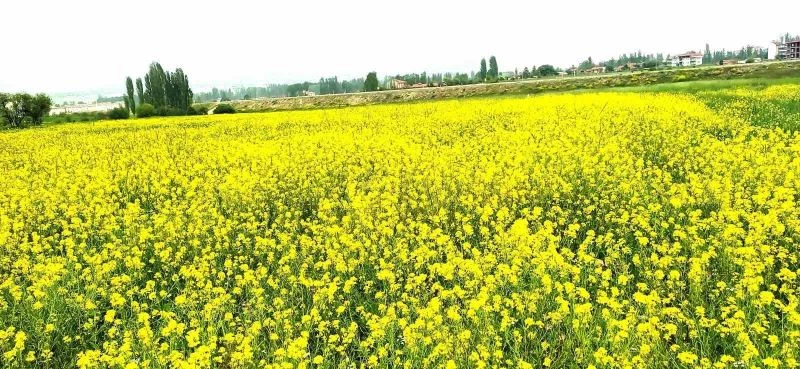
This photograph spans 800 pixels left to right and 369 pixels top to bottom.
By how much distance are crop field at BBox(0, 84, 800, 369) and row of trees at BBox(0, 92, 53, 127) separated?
39.6 metres

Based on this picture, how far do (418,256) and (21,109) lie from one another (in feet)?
182

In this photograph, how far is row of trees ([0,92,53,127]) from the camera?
46.7m

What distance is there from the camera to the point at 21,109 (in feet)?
156

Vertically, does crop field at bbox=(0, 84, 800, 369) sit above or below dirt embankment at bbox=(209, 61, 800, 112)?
below

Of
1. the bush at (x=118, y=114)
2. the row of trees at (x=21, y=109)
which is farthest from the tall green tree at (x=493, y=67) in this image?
the row of trees at (x=21, y=109)

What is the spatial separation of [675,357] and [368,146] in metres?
11.2

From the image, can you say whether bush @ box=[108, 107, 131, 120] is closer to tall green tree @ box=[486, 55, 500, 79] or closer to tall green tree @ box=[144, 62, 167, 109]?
tall green tree @ box=[144, 62, 167, 109]

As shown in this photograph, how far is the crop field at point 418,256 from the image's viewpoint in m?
4.54

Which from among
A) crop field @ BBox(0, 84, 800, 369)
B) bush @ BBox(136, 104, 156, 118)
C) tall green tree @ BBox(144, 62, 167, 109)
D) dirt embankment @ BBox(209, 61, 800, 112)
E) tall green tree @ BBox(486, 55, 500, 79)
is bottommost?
crop field @ BBox(0, 84, 800, 369)

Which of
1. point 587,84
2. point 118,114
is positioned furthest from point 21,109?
point 587,84

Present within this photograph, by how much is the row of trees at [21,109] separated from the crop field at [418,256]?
130ft

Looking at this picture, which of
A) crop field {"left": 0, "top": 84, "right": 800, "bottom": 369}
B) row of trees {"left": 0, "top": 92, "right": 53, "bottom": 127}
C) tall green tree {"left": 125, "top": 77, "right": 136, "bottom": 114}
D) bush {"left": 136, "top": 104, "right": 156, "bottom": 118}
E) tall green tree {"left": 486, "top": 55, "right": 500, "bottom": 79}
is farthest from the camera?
tall green tree {"left": 486, "top": 55, "right": 500, "bottom": 79}

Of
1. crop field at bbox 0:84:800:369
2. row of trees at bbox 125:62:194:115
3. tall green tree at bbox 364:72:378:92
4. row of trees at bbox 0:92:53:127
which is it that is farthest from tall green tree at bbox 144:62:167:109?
crop field at bbox 0:84:800:369

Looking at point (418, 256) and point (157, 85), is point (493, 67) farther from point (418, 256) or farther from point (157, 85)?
point (418, 256)
